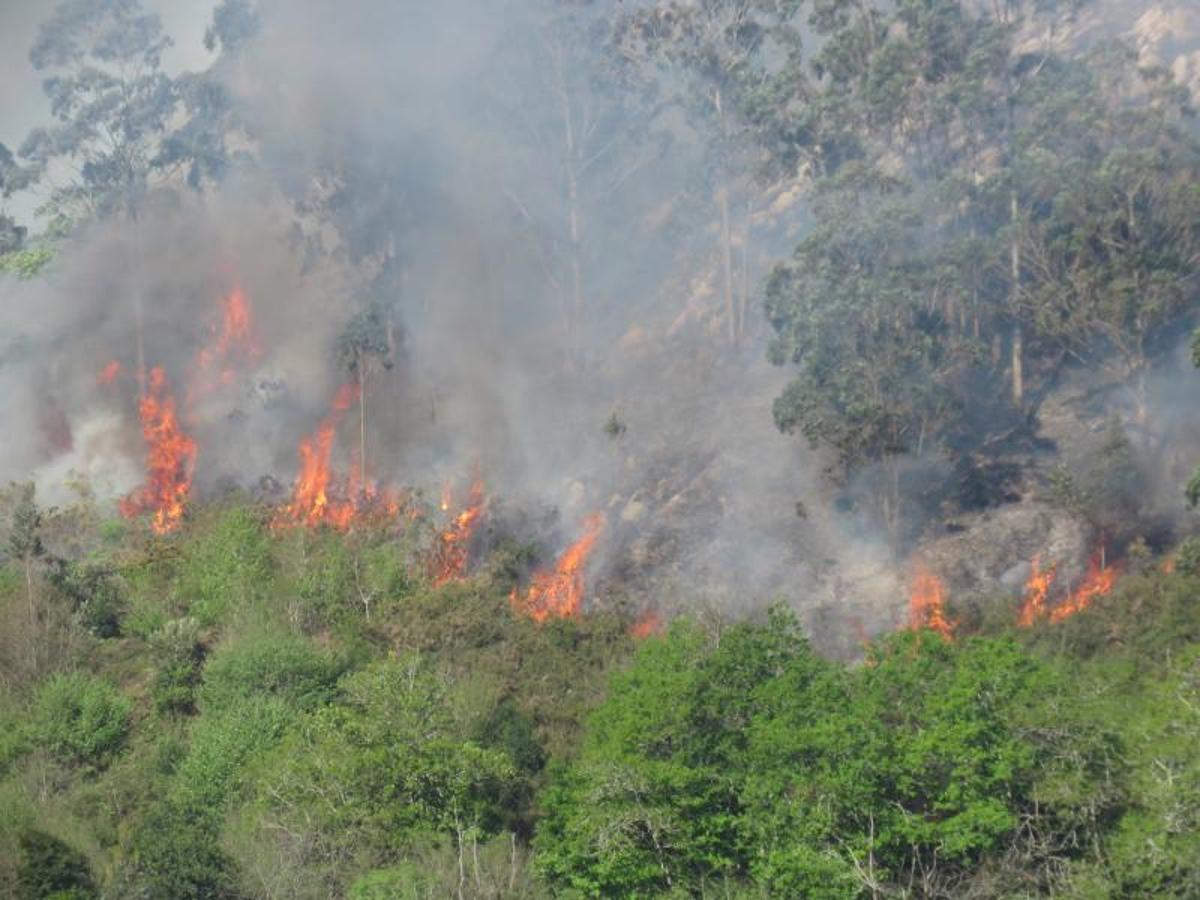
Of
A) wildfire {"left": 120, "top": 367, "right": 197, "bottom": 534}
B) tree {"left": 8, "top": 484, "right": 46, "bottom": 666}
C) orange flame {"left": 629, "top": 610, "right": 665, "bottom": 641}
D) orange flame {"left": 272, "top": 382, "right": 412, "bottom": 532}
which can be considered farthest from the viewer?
wildfire {"left": 120, "top": 367, "right": 197, "bottom": 534}

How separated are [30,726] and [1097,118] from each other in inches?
2235

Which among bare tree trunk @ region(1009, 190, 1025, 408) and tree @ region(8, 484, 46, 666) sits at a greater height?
bare tree trunk @ region(1009, 190, 1025, 408)

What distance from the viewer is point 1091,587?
62.4m

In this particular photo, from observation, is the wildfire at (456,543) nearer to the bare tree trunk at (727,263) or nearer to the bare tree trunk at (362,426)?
the bare tree trunk at (362,426)

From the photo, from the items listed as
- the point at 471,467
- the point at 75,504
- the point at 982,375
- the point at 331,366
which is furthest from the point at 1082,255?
the point at 75,504

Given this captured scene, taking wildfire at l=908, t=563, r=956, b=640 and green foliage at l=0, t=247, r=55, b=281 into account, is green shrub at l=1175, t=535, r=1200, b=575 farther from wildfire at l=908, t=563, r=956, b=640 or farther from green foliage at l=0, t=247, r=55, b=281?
green foliage at l=0, t=247, r=55, b=281

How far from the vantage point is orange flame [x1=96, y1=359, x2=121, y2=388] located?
95319 mm

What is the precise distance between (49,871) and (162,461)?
46.9 m

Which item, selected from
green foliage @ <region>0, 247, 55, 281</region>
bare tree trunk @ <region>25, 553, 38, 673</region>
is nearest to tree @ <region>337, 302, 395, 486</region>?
bare tree trunk @ <region>25, 553, 38, 673</region>

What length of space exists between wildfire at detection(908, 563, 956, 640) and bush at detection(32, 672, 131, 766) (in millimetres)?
31922

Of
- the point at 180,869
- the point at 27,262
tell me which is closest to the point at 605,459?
the point at 180,869

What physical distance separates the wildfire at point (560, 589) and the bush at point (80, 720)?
57.3 feet

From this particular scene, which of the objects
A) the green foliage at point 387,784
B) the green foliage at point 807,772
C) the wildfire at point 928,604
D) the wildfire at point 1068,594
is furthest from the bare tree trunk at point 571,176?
the green foliage at point 807,772

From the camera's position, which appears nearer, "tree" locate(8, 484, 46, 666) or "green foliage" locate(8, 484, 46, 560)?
"tree" locate(8, 484, 46, 666)
